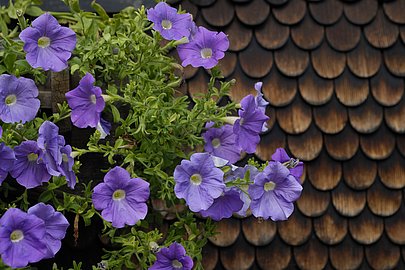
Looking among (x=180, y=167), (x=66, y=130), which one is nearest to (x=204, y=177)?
Answer: (x=180, y=167)

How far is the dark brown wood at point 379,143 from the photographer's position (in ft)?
8.93

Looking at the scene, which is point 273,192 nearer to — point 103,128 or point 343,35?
point 103,128

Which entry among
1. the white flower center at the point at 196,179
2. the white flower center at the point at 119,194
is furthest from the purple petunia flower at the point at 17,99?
the white flower center at the point at 196,179

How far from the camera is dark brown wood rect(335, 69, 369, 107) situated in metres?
2.71

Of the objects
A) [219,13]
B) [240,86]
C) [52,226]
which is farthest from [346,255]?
[52,226]

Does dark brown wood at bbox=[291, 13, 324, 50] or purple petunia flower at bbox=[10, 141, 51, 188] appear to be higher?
purple petunia flower at bbox=[10, 141, 51, 188]

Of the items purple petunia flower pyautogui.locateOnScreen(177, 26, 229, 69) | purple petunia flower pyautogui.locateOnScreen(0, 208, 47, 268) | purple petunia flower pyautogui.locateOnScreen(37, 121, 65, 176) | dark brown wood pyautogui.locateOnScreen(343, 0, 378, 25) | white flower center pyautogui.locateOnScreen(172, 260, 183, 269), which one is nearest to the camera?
purple petunia flower pyautogui.locateOnScreen(0, 208, 47, 268)

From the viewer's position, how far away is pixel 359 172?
272 centimetres

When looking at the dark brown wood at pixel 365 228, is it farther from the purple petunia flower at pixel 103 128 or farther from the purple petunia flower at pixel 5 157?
the purple petunia flower at pixel 5 157

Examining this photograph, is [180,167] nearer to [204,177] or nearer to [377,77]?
[204,177]

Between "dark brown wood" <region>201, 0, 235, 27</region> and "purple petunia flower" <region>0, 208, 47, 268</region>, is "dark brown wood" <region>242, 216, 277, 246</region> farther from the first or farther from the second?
"purple petunia flower" <region>0, 208, 47, 268</region>

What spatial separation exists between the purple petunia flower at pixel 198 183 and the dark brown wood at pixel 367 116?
45.8 inches

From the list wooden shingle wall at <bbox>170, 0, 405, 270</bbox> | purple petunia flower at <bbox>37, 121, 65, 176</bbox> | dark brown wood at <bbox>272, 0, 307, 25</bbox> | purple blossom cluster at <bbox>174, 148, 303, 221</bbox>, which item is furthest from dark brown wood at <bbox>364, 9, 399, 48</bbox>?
purple petunia flower at <bbox>37, 121, 65, 176</bbox>

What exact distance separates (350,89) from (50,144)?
140 centimetres
